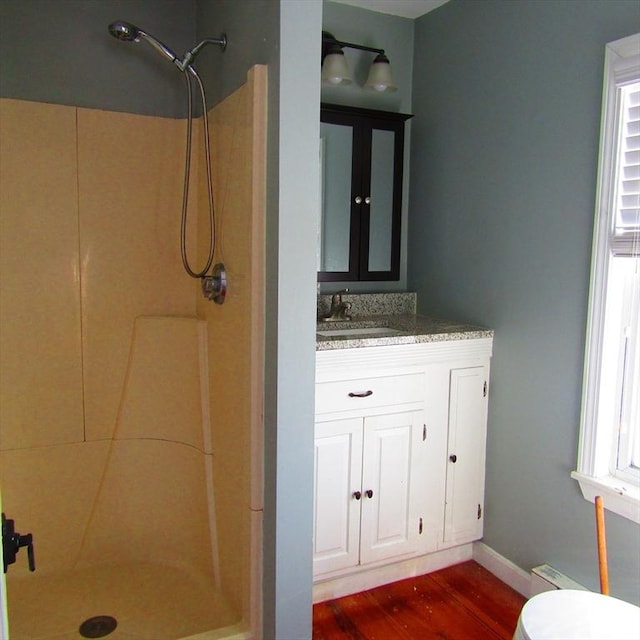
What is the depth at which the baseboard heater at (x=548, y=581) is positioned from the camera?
6.56ft

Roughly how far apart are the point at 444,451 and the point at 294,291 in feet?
3.62

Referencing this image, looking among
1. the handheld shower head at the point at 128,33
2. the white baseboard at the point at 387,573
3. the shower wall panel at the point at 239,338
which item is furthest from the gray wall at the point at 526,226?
the handheld shower head at the point at 128,33

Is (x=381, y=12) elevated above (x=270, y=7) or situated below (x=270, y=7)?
above

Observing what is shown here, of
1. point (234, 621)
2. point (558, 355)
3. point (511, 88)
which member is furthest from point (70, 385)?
point (511, 88)

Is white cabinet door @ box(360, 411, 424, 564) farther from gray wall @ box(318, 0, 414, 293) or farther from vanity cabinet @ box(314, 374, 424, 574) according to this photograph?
gray wall @ box(318, 0, 414, 293)

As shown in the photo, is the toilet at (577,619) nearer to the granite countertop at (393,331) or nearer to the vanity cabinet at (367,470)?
the vanity cabinet at (367,470)

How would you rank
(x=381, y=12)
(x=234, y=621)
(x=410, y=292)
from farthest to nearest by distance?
(x=410, y=292)
(x=381, y=12)
(x=234, y=621)

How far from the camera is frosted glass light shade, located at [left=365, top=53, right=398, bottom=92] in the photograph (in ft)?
8.43

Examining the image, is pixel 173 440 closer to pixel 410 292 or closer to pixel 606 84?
pixel 410 292

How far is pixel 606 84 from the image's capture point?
6.08 feet

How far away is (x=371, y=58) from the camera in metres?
2.67

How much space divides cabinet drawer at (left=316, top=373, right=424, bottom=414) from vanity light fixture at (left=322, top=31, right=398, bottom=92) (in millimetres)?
1302

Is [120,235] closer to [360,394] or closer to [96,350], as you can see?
[96,350]

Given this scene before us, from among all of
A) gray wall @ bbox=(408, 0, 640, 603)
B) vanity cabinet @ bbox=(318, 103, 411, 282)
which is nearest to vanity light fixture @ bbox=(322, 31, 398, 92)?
vanity cabinet @ bbox=(318, 103, 411, 282)
